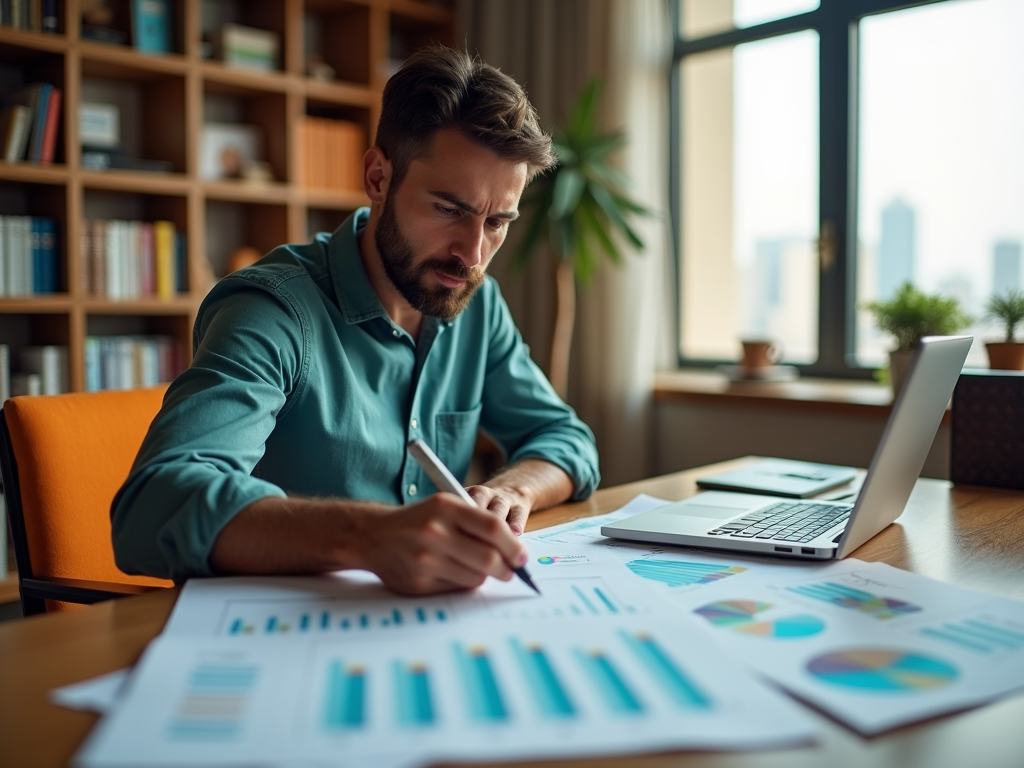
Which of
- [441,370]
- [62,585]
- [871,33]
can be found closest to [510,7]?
[871,33]

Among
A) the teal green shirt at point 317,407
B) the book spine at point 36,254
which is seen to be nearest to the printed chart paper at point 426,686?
the teal green shirt at point 317,407

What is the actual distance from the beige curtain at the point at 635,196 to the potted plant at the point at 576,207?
174mm

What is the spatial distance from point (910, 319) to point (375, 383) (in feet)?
5.28

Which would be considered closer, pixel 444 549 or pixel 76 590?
pixel 444 549

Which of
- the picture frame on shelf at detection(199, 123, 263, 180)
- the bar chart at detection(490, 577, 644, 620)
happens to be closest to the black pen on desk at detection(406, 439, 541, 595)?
the bar chart at detection(490, 577, 644, 620)

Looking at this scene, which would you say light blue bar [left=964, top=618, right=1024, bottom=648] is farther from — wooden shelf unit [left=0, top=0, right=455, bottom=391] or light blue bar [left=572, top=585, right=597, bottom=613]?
wooden shelf unit [left=0, top=0, right=455, bottom=391]

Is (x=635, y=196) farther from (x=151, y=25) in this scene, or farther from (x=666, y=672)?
(x=666, y=672)

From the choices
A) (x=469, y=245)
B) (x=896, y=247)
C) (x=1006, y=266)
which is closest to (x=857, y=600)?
(x=469, y=245)

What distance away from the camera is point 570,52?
348 centimetres

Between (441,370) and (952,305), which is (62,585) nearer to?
(441,370)

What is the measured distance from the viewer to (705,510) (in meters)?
1.24

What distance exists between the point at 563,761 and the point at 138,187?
280 centimetres

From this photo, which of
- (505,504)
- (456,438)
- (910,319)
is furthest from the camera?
(910,319)

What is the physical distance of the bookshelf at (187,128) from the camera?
2.80m
